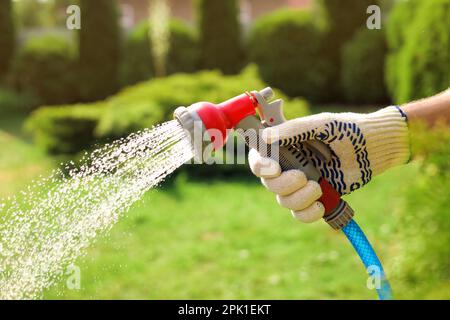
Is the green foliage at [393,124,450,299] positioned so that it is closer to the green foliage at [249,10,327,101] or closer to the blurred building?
the green foliage at [249,10,327,101]

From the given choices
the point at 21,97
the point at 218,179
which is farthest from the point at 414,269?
the point at 21,97

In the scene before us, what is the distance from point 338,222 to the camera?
2.04m

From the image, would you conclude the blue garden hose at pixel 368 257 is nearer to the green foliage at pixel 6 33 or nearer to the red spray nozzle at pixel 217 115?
the red spray nozzle at pixel 217 115

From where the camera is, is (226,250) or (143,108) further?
(143,108)

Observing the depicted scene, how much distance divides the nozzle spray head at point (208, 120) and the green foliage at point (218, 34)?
33.2ft

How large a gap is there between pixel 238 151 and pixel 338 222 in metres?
5.15

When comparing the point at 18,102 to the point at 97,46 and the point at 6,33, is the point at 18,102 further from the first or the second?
the point at 97,46

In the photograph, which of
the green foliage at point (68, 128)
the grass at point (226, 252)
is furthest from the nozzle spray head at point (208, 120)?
the green foliage at point (68, 128)

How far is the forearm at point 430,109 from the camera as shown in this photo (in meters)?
2.24

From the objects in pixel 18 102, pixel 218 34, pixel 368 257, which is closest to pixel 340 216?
pixel 368 257

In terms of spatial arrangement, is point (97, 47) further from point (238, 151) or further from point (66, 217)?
point (66, 217)

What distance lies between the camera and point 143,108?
289 inches

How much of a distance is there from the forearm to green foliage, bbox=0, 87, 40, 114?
10.7m

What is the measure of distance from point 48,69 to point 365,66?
575 cm
